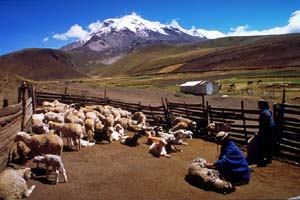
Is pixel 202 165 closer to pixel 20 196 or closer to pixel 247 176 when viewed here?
pixel 247 176

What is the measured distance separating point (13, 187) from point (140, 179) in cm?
323

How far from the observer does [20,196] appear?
830 centimetres

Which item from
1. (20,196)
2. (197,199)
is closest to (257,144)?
(197,199)

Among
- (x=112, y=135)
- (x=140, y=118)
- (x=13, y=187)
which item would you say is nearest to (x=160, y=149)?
(x=112, y=135)

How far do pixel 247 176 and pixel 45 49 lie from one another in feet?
615

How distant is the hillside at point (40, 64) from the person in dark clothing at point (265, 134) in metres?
151

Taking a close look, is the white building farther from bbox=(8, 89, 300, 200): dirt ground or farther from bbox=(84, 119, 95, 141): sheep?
bbox=(8, 89, 300, 200): dirt ground

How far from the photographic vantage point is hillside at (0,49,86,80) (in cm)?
16030

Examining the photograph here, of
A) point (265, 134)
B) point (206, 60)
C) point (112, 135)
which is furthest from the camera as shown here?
point (206, 60)

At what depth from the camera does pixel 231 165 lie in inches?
373

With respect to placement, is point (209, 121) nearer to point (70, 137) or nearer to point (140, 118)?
point (140, 118)

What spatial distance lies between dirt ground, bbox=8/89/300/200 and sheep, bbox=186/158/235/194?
0.51 feet

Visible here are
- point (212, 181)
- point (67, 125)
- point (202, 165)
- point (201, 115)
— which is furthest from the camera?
point (201, 115)

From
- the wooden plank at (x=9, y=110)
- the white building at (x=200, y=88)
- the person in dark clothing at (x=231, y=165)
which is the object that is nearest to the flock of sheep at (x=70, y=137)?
the wooden plank at (x=9, y=110)
